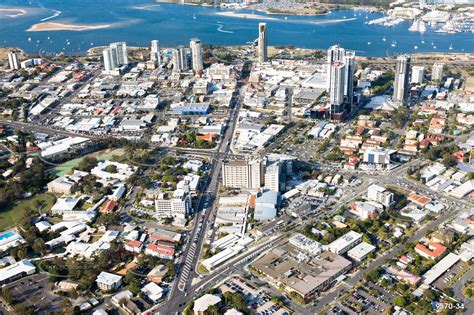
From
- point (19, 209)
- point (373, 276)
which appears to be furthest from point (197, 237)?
point (19, 209)

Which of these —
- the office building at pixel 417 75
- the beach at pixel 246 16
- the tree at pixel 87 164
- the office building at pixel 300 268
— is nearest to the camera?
the office building at pixel 300 268

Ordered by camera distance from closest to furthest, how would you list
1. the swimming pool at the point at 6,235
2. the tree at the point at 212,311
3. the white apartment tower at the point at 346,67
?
the tree at the point at 212,311 < the swimming pool at the point at 6,235 < the white apartment tower at the point at 346,67

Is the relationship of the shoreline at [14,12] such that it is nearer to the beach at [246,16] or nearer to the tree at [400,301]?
the beach at [246,16]

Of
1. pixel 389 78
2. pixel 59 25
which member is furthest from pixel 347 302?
pixel 59 25

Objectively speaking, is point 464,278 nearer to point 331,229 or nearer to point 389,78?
point 331,229

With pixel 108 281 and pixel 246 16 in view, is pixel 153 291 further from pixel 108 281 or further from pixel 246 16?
pixel 246 16

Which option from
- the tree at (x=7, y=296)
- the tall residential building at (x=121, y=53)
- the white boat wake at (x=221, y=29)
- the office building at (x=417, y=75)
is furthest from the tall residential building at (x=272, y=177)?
the white boat wake at (x=221, y=29)

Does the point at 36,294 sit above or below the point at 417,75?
below
